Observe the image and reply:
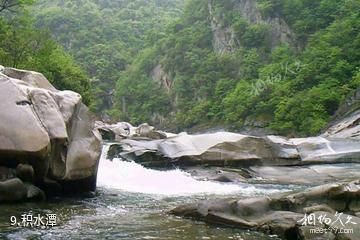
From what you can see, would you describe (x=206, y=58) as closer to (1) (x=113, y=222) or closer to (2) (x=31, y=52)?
(2) (x=31, y=52)

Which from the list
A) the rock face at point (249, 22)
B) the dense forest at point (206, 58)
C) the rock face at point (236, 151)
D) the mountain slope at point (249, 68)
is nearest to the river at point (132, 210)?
the rock face at point (236, 151)

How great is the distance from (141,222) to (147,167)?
37.5ft

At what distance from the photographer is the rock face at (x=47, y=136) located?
11250 mm

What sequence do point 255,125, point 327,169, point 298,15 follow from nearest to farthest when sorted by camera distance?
point 327,169 < point 255,125 < point 298,15

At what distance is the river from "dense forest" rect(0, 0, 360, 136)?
1968 cm

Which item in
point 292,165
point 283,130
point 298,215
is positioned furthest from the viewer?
point 283,130

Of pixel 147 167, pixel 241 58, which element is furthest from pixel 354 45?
pixel 147 167

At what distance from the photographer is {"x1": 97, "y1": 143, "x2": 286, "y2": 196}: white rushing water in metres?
15.5

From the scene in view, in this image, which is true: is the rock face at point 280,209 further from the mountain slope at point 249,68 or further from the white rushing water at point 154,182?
the mountain slope at point 249,68

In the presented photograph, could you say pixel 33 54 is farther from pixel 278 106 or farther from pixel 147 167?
pixel 278 106

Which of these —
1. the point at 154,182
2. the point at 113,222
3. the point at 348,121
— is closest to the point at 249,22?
the point at 348,121

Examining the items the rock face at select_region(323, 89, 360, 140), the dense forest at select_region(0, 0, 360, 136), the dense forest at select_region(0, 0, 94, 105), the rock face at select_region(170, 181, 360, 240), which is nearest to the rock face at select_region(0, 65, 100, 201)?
the rock face at select_region(170, 181, 360, 240)

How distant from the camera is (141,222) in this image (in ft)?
32.7
